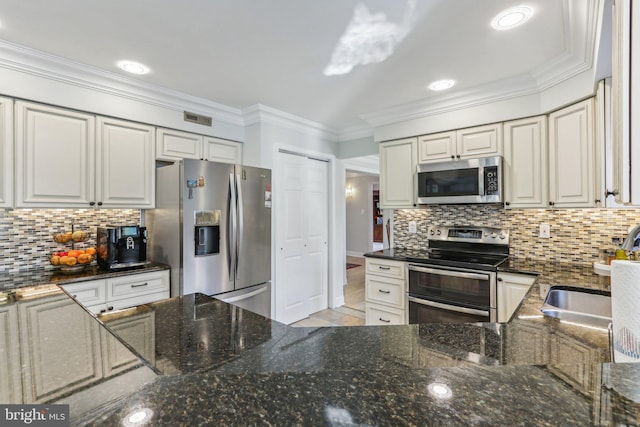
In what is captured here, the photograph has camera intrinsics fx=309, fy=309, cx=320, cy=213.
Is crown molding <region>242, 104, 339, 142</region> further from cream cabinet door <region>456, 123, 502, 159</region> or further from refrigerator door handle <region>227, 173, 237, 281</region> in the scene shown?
cream cabinet door <region>456, 123, 502, 159</region>

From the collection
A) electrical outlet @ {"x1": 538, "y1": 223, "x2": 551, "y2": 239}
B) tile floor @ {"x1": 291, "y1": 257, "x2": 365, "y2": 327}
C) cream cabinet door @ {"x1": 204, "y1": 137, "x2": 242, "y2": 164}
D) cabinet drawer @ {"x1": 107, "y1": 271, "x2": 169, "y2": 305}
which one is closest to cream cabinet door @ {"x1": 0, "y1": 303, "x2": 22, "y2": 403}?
cabinet drawer @ {"x1": 107, "y1": 271, "x2": 169, "y2": 305}

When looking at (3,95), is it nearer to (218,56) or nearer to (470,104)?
(218,56)

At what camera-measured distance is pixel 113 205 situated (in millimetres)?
2568

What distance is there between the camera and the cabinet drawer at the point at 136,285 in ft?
7.60

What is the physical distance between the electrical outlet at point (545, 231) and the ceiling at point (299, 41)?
1173 mm

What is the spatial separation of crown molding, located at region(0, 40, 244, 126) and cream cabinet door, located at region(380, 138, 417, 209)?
5.92ft

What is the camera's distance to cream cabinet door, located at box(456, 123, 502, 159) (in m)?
2.78

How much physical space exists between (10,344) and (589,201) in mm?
3100

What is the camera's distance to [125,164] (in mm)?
2639

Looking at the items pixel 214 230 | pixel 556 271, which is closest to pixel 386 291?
pixel 556 271

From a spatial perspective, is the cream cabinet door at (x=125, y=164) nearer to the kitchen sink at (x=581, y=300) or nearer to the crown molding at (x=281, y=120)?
the crown molding at (x=281, y=120)

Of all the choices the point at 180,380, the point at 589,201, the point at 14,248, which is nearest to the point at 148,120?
the point at 14,248

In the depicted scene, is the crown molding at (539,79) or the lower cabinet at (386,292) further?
the lower cabinet at (386,292)

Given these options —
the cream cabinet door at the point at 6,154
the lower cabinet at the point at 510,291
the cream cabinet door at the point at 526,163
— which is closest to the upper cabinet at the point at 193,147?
the cream cabinet door at the point at 6,154
